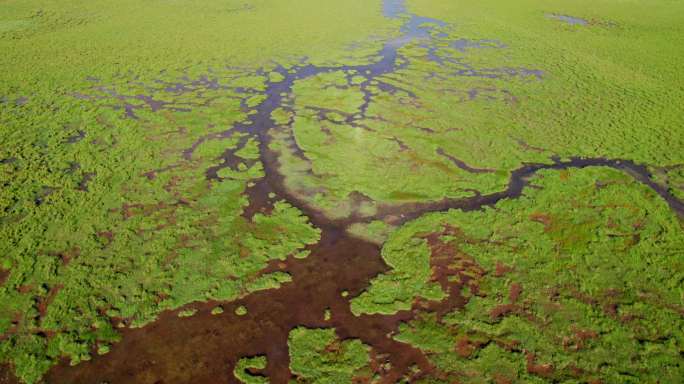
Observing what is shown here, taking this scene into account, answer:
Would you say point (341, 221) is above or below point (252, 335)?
above

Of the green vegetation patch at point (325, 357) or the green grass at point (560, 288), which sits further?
the green grass at point (560, 288)

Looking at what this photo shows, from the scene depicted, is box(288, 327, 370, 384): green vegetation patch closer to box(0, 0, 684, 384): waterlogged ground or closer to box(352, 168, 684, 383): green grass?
box(0, 0, 684, 384): waterlogged ground

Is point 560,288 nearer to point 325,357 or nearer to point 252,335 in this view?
point 325,357

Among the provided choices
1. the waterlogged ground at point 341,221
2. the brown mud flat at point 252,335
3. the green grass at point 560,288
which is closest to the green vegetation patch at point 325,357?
the waterlogged ground at point 341,221

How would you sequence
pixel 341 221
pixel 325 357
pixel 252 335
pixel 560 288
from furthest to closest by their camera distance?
pixel 341 221 → pixel 560 288 → pixel 252 335 → pixel 325 357

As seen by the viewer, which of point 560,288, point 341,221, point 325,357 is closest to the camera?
point 325,357

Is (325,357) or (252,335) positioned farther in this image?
(252,335)

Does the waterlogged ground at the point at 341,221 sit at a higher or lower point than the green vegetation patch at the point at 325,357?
higher

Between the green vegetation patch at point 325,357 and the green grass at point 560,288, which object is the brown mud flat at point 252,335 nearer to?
the green vegetation patch at point 325,357

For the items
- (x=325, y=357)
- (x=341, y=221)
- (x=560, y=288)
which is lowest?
(x=325, y=357)

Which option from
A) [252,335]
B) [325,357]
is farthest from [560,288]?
[252,335]
